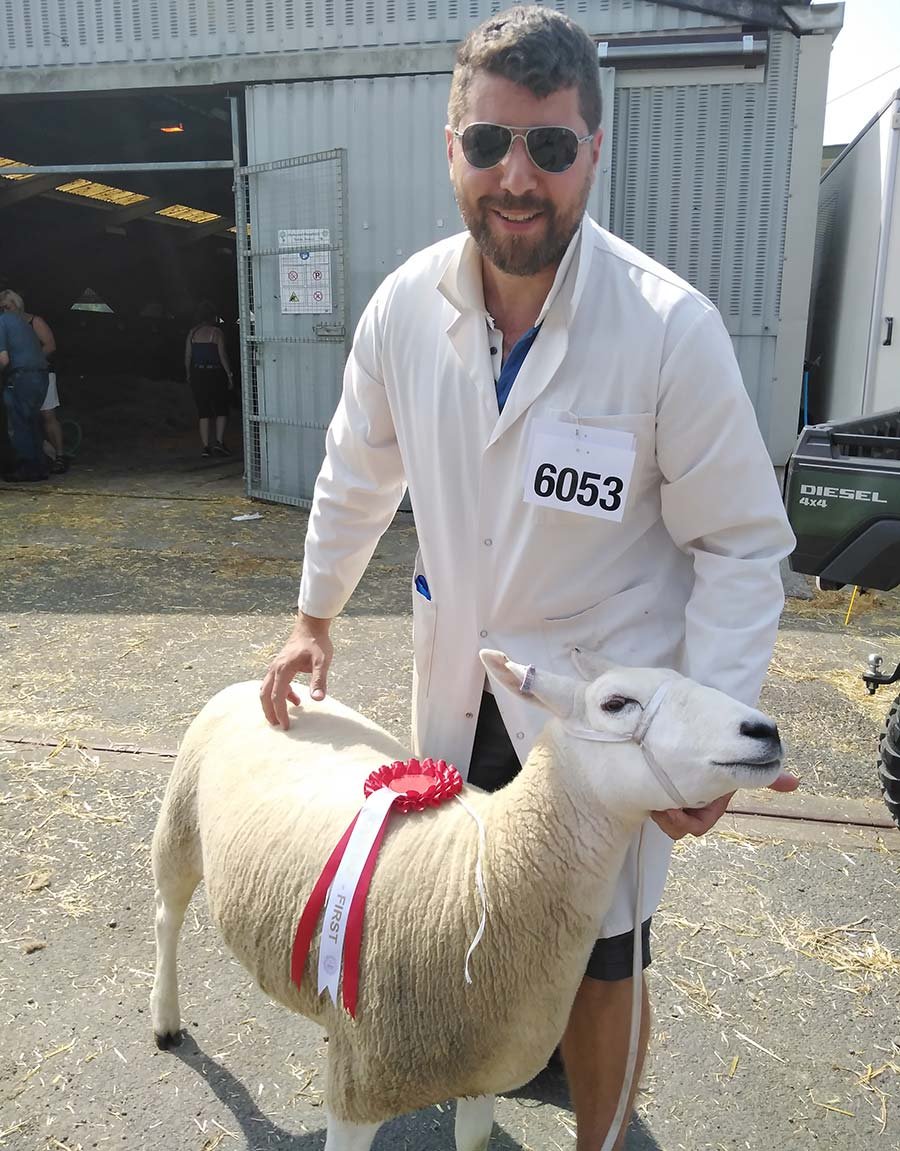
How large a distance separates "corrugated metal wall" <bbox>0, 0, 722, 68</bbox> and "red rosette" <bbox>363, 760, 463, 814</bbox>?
23.6ft

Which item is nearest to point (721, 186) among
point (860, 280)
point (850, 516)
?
point (860, 280)

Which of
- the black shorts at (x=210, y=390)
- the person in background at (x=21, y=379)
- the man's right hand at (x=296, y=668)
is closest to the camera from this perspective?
the man's right hand at (x=296, y=668)

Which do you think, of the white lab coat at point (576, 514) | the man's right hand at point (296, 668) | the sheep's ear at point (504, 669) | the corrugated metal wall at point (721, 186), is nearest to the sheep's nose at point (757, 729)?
the white lab coat at point (576, 514)

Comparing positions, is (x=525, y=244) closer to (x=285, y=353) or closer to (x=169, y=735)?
(x=169, y=735)

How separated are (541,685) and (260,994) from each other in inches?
57.8

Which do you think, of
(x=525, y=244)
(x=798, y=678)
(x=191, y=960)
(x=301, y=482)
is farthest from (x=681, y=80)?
(x=191, y=960)

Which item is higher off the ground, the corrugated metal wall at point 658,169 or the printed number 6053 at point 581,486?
the corrugated metal wall at point 658,169

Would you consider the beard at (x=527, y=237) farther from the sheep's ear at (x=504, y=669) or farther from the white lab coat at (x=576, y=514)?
the sheep's ear at (x=504, y=669)

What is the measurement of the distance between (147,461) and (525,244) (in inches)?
429

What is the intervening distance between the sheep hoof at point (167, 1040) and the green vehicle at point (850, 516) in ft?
6.94

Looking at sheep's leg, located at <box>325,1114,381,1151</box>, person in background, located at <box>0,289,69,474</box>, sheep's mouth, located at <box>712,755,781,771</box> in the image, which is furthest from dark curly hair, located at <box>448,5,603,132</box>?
person in background, located at <box>0,289,69,474</box>

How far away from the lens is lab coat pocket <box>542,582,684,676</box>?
69.2 inches

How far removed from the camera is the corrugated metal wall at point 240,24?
24.1 feet

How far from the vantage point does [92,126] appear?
1127 centimetres
